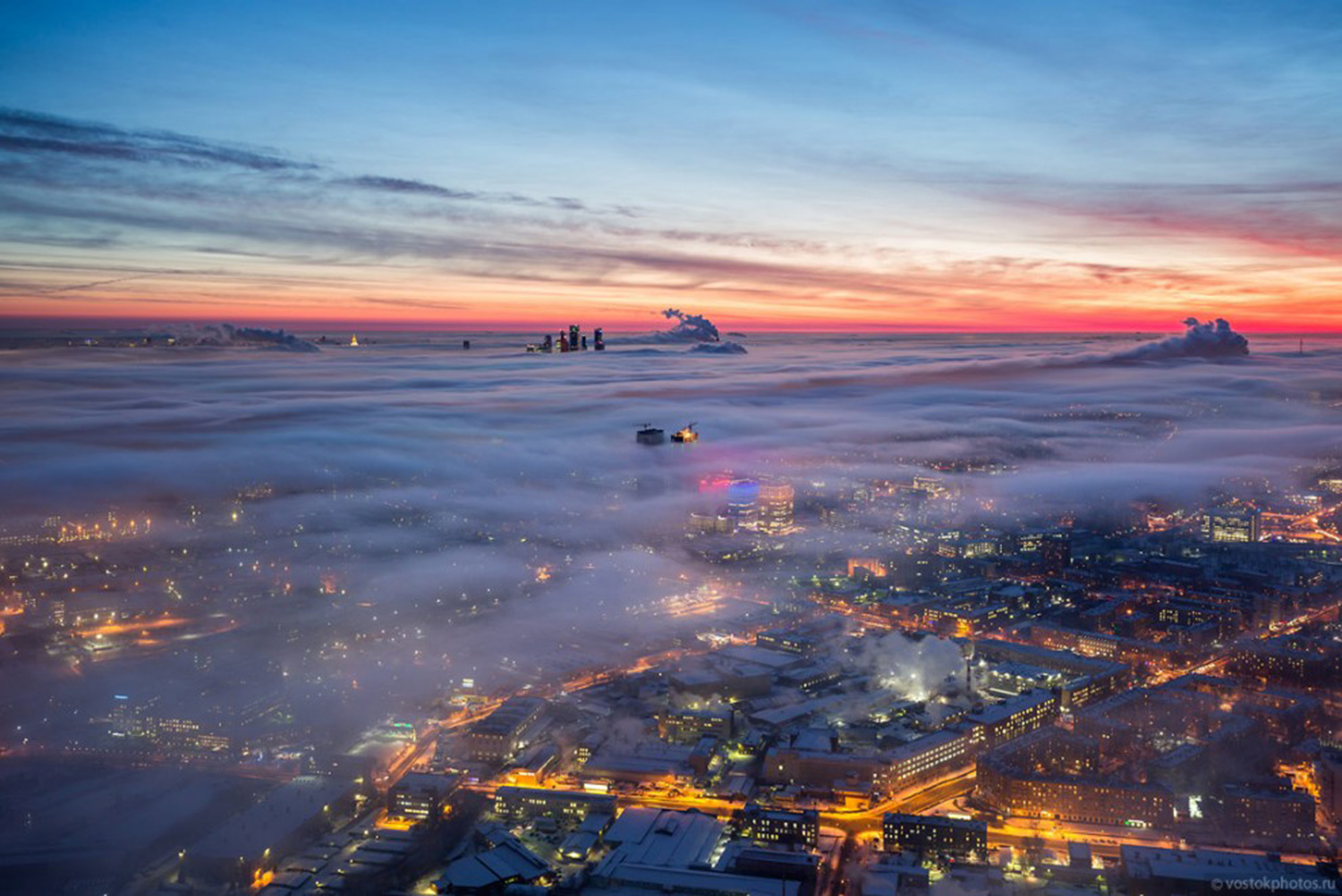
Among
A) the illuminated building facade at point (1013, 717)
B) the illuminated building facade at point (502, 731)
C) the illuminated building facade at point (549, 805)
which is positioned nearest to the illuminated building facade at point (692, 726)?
the illuminated building facade at point (502, 731)

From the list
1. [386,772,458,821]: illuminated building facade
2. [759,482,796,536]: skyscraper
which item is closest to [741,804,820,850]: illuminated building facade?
[386,772,458,821]: illuminated building facade

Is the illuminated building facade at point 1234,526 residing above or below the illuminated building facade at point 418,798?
above

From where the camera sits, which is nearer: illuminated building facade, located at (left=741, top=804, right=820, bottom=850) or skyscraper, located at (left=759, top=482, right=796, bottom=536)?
illuminated building facade, located at (left=741, top=804, right=820, bottom=850)

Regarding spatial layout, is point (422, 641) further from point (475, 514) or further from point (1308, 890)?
point (1308, 890)

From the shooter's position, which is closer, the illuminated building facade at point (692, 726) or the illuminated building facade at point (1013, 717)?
the illuminated building facade at point (1013, 717)

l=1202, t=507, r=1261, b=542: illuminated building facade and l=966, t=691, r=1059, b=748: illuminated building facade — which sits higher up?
l=1202, t=507, r=1261, b=542: illuminated building facade

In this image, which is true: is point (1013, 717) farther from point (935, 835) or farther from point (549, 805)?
point (549, 805)

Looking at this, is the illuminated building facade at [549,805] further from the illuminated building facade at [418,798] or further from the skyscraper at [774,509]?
the skyscraper at [774,509]

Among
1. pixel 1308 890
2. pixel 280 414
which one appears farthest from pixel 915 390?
pixel 1308 890

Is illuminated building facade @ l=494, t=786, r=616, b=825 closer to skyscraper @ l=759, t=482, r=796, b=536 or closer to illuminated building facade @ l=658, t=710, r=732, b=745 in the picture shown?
illuminated building facade @ l=658, t=710, r=732, b=745

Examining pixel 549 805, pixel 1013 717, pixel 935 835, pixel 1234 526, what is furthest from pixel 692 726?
pixel 1234 526

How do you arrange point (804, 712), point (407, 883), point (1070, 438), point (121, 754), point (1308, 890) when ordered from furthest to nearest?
1. point (1070, 438)
2. point (804, 712)
3. point (121, 754)
4. point (407, 883)
5. point (1308, 890)
